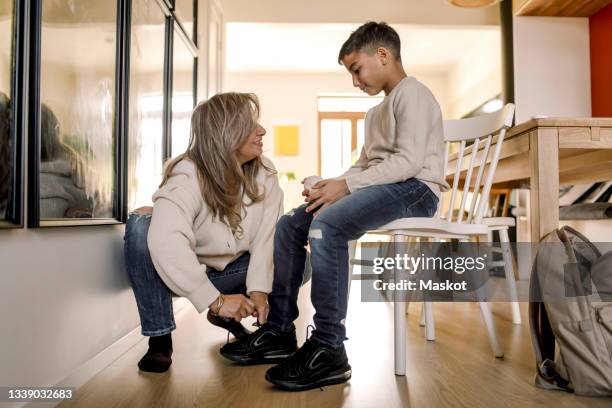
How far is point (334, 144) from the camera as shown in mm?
8414

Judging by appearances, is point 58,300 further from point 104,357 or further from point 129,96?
point 129,96

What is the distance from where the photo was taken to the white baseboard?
1299mm

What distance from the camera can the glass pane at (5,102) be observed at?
1.03 meters

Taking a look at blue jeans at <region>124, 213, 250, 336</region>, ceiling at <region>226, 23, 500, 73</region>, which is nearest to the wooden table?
blue jeans at <region>124, 213, 250, 336</region>

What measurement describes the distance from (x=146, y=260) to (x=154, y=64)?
3.36 ft

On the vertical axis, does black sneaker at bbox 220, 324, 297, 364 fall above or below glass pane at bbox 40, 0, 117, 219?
below

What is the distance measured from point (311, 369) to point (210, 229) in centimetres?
52

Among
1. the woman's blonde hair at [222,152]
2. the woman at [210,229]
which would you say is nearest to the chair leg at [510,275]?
the woman at [210,229]

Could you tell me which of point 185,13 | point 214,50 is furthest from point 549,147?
point 214,50

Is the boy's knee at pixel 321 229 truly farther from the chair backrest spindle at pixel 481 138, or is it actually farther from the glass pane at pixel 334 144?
the glass pane at pixel 334 144

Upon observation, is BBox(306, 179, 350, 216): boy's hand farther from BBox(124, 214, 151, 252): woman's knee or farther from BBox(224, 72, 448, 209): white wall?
BBox(224, 72, 448, 209): white wall

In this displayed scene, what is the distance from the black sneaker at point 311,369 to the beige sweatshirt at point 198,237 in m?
0.26

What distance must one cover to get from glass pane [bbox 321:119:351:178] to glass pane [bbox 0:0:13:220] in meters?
7.36

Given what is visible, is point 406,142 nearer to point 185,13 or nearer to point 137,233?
point 137,233
